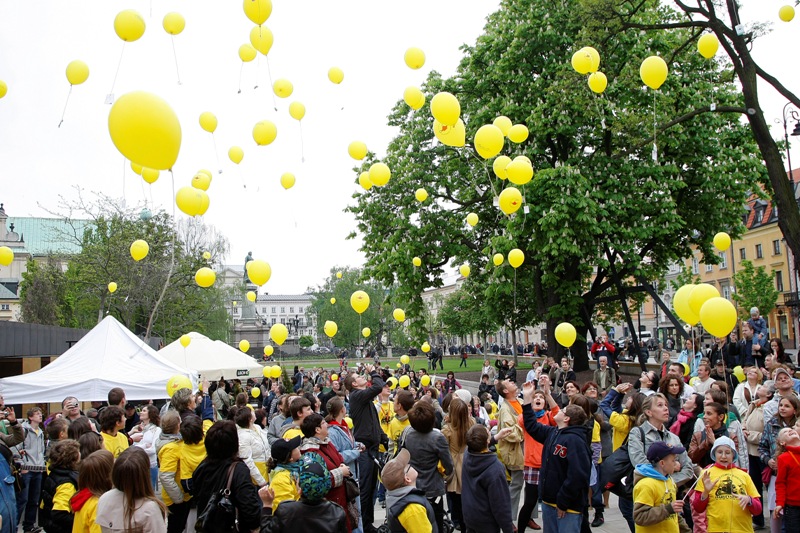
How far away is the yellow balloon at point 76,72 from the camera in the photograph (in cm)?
830

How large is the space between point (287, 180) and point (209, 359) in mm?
8870

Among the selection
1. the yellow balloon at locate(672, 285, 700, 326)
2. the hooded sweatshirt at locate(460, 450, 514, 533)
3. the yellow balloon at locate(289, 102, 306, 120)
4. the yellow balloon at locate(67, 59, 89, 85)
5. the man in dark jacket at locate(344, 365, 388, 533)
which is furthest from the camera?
the yellow balloon at locate(289, 102, 306, 120)

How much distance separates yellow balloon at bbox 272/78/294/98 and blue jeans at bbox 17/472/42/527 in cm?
644

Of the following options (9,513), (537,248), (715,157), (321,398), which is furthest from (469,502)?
(715,157)

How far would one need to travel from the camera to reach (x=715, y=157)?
19.5 metres

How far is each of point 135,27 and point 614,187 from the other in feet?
48.9

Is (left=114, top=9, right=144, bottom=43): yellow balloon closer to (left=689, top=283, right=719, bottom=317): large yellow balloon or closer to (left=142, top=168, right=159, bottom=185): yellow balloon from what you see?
(left=142, top=168, right=159, bottom=185): yellow balloon

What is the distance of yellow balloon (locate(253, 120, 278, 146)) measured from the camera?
941 centimetres

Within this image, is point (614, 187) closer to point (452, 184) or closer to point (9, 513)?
point (452, 184)

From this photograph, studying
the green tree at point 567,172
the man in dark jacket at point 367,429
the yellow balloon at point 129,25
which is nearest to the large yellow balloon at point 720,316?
the man in dark jacket at point 367,429

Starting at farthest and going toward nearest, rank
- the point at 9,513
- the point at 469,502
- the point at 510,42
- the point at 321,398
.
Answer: the point at 510,42
the point at 321,398
the point at 9,513
the point at 469,502

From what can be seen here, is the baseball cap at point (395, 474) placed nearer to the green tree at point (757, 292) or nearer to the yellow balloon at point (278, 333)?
the yellow balloon at point (278, 333)

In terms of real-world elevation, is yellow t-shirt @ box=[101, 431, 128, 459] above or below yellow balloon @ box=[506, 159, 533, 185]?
below

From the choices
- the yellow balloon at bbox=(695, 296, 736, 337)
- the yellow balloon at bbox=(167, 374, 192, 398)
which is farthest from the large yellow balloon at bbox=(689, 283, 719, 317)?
the yellow balloon at bbox=(167, 374, 192, 398)
